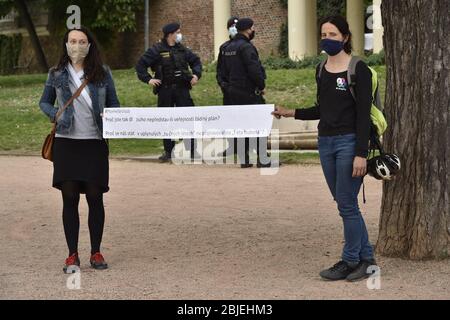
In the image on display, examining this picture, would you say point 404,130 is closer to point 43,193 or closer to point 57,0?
point 43,193

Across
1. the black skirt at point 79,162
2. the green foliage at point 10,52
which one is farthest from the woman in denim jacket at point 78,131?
the green foliage at point 10,52

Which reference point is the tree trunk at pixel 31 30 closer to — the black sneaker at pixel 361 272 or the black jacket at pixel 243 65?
the black jacket at pixel 243 65

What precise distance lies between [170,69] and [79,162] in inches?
291

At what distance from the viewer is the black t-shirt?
7.29 meters

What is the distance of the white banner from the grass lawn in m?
5.73

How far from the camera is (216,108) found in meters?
9.66

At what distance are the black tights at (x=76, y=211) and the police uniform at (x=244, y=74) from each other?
6.40 meters

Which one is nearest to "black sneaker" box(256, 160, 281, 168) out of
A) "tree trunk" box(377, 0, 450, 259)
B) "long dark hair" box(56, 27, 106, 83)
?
"tree trunk" box(377, 0, 450, 259)

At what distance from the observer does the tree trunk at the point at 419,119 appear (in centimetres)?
800

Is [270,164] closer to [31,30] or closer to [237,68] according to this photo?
[237,68]

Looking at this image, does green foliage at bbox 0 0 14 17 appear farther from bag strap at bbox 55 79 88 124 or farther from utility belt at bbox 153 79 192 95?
bag strap at bbox 55 79 88 124
